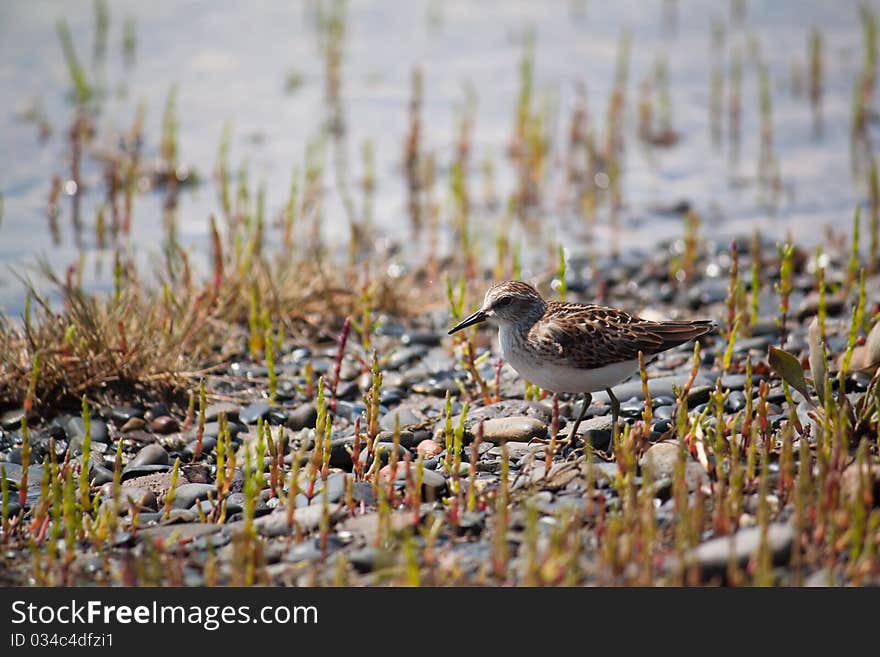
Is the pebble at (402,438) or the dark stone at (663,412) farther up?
the dark stone at (663,412)

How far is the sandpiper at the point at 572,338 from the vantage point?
6504 millimetres

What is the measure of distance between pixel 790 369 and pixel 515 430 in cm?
155

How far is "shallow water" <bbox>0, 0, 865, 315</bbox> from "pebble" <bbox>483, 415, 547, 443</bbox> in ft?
14.0

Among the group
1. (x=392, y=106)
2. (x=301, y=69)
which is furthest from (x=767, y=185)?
(x=301, y=69)

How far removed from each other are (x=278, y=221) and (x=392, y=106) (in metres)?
3.05

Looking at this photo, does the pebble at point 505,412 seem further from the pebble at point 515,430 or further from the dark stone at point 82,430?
the dark stone at point 82,430

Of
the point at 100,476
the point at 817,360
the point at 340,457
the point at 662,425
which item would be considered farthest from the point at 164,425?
the point at 817,360

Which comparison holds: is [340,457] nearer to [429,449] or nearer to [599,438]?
[429,449]

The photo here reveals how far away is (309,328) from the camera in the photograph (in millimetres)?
8859

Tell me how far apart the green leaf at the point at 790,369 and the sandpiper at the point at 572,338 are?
0.71 metres

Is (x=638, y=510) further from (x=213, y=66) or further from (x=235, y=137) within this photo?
(x=213, y=66)

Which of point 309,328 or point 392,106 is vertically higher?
point 392,106

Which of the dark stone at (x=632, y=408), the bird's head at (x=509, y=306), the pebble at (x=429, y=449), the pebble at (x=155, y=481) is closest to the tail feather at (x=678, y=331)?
the dark stone at (x=632, y=408)

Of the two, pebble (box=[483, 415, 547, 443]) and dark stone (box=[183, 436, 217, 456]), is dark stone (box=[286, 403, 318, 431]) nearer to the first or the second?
dark stone (box=[183, 436, 217, 456])
